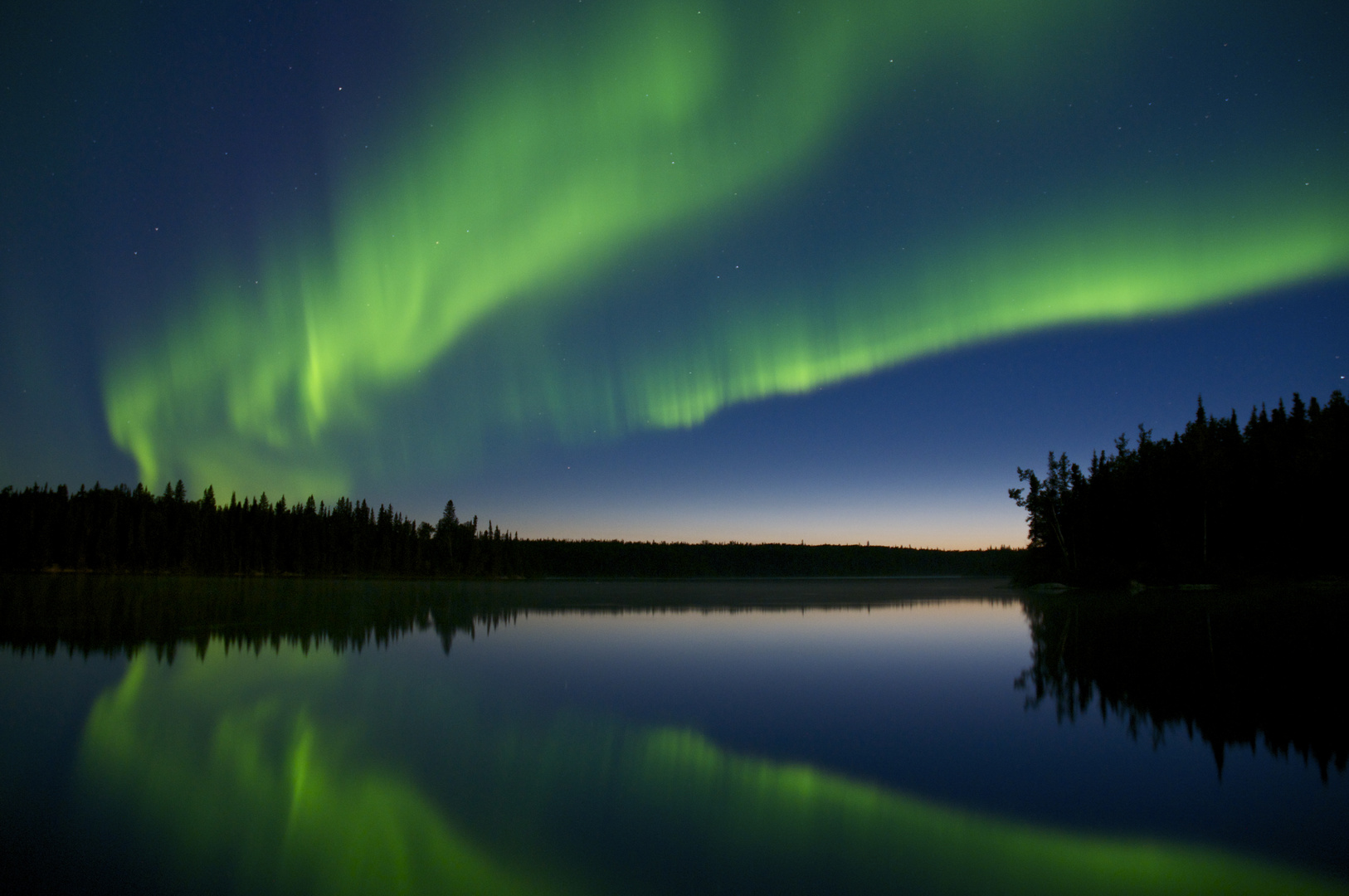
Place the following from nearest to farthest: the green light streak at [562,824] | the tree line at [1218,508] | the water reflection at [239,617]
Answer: the green light streak at [562,824]
the water reflection at [239,617]
the tree line at [1218,508]

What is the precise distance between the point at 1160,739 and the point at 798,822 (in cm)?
796

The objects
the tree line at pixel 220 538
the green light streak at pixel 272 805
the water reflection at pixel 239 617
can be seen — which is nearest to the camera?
the green light streak at pixel 272 805

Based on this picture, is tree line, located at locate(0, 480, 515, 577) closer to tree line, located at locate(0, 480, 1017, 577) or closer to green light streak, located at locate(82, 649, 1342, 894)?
tree line, located at locate(0, 480, 1017, 577)

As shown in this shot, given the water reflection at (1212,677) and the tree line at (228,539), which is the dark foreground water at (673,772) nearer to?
the water reflection at (1212,677)

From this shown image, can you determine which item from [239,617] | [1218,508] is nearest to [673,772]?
Answer: [239,617]

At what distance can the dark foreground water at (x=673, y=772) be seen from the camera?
7.11 metres

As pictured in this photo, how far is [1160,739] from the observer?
12.1 metres

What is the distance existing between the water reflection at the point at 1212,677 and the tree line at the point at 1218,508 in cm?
4425

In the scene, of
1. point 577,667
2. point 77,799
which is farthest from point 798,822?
point 577,667

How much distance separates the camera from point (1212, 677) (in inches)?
688

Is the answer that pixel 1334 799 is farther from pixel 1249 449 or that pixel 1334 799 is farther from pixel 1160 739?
pixel 1249 449

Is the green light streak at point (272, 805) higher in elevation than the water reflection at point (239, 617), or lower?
higher

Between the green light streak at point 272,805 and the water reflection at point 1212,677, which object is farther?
the water reflection at point 1212,677

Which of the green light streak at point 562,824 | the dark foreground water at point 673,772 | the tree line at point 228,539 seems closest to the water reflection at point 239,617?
the dark foreground water at point 673,772
